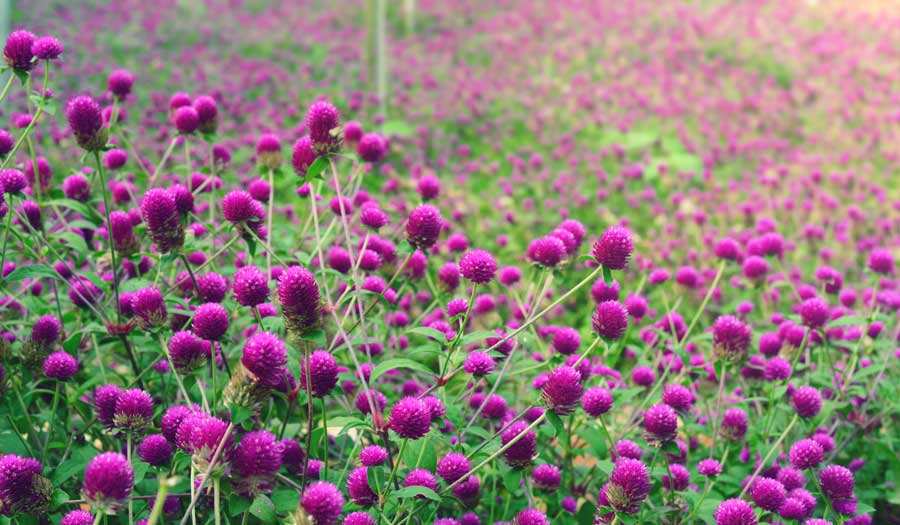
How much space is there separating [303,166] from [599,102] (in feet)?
23.5

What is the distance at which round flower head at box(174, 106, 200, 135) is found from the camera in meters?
2.49

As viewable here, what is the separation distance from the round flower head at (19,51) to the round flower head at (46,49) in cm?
2

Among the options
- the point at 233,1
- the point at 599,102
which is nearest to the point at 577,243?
the point at 599,102

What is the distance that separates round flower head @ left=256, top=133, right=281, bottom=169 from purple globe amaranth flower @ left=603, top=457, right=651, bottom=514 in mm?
1490

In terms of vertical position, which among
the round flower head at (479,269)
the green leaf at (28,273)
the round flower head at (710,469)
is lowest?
the round flower head at (710,469)

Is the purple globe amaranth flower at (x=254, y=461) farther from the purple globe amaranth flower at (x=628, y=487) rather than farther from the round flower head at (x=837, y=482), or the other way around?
the round flower head at (x=837, y=482)

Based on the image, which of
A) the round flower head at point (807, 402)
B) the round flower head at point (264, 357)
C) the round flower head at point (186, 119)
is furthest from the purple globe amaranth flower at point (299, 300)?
the round flower head at point (807, 402)

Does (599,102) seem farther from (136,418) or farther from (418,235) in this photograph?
(136,418)

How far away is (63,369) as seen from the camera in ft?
6.16

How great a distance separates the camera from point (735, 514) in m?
1.73

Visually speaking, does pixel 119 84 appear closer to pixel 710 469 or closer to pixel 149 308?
pixel 149 308

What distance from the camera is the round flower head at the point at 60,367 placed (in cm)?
188

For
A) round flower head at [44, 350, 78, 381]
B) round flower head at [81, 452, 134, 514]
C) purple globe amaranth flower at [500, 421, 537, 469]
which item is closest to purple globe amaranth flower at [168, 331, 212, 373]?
round flower head at [44, 350, 78, 381]

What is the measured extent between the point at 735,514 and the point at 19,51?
2.15m
